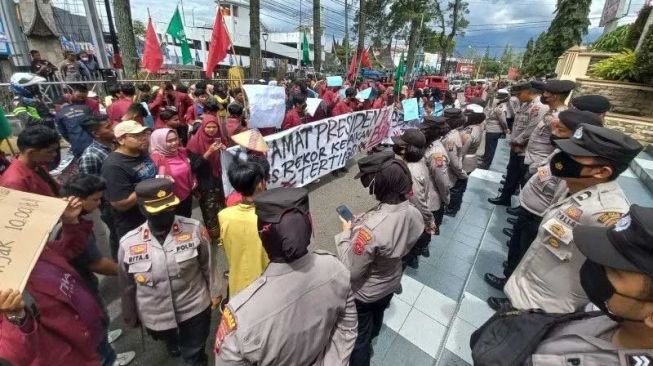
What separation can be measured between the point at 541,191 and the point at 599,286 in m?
2.20

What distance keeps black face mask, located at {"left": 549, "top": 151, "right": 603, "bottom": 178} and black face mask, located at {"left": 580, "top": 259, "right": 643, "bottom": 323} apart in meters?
1.11

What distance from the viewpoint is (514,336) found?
125 centimetres

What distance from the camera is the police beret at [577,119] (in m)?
2.89

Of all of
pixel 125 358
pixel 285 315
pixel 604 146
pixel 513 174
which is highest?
pixel 604 146

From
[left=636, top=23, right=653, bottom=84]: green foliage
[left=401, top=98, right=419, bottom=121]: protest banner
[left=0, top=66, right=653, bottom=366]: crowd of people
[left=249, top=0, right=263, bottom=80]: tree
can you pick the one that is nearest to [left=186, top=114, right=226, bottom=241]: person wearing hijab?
[left=0, top=66, right=653, bottom=366]: crowd of people

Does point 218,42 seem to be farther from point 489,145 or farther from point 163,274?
point 489,145

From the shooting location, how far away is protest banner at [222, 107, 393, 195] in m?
5.00

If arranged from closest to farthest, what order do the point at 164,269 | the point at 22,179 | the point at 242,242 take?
the point at 164,269 < the point at 242,242 < the point at 22,179

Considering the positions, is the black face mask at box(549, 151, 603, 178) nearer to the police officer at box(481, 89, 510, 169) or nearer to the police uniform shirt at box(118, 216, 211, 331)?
the police uniform shirt at box(118, 216, 211, 331)

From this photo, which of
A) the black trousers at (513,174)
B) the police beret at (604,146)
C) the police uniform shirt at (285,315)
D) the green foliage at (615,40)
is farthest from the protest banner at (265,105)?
the green foliage at (615,40)

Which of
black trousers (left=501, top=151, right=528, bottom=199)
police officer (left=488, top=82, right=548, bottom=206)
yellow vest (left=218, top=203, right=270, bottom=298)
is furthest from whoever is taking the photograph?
black trousers (left=501, top=151, right=528, bottom=199)

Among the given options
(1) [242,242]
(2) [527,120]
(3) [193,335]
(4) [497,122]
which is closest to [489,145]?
(4) [497,122]

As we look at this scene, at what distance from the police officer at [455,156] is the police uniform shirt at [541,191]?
3.92 feet

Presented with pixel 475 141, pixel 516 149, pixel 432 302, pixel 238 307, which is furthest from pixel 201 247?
pixel 516 149
